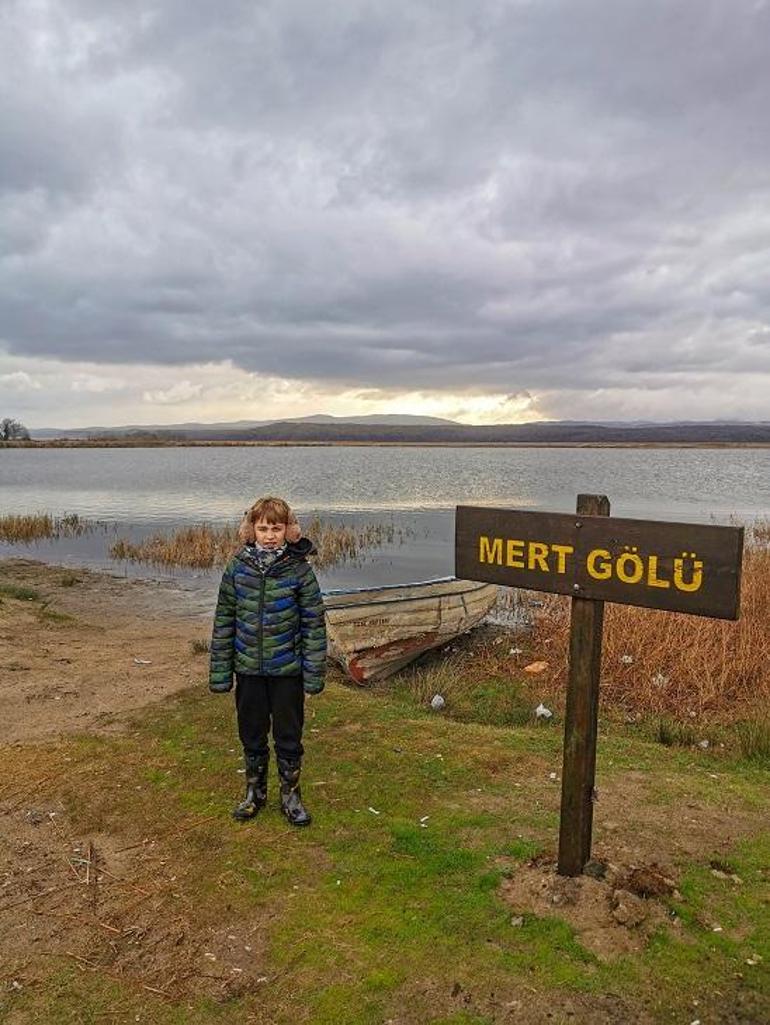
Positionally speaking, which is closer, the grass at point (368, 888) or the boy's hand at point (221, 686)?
the grass at point (368, 888)

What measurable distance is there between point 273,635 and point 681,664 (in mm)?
6530

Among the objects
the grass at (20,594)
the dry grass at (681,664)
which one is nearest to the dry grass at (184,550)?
the grass at (20,594)

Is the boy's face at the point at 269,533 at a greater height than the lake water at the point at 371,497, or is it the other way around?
the boy's face at the point at 269,533

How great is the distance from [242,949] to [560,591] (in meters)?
2.42

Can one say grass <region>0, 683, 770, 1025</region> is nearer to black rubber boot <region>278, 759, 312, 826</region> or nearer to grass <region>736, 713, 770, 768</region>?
black rubber boot <region>278, 759, 312, 826</region>

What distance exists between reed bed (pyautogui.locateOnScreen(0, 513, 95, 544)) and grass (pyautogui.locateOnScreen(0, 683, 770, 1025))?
24002 mm

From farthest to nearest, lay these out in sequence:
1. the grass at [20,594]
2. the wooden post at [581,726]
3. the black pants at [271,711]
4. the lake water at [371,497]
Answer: the lake water at [371,497], the grass at [20,594], the black pants at [271,711], the wooden post at [581,726]

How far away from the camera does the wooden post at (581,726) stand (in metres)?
4.02

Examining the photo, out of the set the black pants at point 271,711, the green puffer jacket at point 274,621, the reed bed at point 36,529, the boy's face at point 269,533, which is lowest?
the reed bed at point 36,529

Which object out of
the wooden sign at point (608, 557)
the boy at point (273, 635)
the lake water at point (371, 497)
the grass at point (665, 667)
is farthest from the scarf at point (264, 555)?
the lake water at point (371, 497)

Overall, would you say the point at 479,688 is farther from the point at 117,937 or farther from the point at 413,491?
the point at 413,491

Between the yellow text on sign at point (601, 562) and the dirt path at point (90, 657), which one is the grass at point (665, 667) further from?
the yellow text on sign at point (601, 562)

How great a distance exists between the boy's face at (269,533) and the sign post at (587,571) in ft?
3.89

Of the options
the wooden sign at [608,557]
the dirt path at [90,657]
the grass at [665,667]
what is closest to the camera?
the wooden sign at [608,557]
